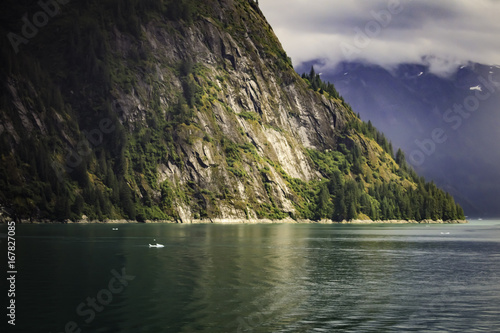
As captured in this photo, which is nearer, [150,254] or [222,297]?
[222,297]

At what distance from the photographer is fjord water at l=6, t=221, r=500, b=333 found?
168ft

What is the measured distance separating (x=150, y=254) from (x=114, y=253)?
7.44m

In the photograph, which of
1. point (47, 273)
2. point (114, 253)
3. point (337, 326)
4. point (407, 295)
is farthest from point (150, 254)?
point (337, 326)

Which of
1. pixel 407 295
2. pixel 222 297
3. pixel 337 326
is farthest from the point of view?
pixel 407 295

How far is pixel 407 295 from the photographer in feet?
220

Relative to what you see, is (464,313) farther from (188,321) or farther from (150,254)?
(150,254)

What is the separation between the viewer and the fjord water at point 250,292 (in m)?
51.1

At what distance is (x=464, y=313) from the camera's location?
56750 mm

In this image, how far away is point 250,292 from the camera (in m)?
66.8

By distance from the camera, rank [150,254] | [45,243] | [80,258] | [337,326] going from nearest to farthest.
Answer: [337,326], [80,258], [150,254], [45,243]

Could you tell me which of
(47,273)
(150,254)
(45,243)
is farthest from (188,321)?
(45,243)

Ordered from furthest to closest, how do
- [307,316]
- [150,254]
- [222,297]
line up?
1. [150,254]
2. [222,297]
3. [307,316]

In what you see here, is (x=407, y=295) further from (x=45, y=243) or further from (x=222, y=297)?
(x=45, y=243)

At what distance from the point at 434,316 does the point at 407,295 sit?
11.7 m
